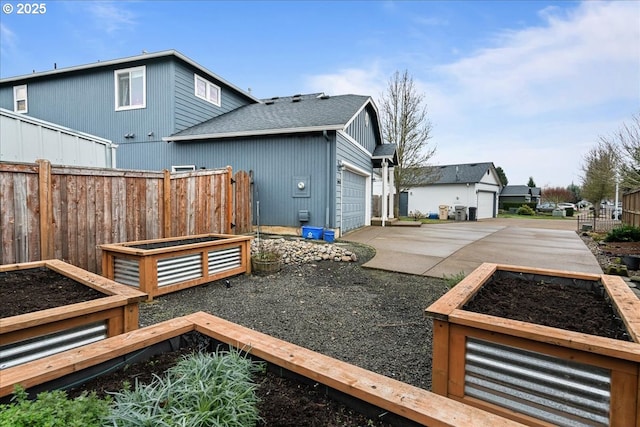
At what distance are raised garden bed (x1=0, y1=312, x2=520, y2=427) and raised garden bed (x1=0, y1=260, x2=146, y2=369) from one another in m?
0.51

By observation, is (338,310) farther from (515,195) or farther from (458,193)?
(515,195)

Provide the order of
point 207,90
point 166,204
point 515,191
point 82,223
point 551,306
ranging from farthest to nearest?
point 515,191, point 207,90, point 166,204, point 82,223, point 551,306

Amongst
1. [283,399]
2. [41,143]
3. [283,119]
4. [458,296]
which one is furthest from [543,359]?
[283,119]

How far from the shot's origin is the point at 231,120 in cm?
1159

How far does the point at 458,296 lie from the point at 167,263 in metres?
3.76

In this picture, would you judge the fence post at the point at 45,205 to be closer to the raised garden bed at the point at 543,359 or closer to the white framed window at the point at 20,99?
the raised garden bed at the point at 543,359

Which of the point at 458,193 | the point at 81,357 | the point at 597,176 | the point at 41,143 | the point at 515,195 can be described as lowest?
the point at 81,357

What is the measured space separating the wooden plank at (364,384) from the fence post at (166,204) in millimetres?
4503

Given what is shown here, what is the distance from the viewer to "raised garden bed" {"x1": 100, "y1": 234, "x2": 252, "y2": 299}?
4293mm

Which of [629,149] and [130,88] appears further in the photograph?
[130,88]

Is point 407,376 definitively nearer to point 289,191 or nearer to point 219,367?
point 219,367

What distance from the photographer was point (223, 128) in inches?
416

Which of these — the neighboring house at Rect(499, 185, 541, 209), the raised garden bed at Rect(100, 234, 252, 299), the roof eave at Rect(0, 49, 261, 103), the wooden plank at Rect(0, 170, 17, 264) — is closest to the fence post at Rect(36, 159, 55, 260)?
the wooden plank at Rect(0, 170, 17, 264)

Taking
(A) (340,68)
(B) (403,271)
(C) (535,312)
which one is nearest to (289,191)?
(B) (403,271)
